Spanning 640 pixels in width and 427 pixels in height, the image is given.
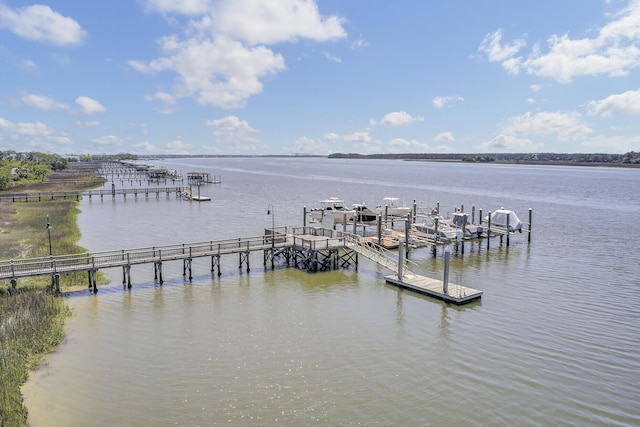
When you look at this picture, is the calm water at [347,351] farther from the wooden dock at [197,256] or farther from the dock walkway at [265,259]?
the wooden dock at [197,256]

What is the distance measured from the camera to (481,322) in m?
20.5

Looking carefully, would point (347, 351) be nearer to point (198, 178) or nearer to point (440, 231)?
point (440, 231)

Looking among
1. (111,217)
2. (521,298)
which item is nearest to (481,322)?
(521,298)

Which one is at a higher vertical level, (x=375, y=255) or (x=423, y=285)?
(x=375, y=255)

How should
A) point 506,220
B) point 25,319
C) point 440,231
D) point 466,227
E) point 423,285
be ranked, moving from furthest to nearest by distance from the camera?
point 506,220
point 466,227
point 440,231
point 423,285
point 25,319

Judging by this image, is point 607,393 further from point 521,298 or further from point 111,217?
point 111,217

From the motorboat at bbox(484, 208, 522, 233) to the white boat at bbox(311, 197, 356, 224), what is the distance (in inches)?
520

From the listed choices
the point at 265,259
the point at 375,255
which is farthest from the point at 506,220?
the point at 265,259

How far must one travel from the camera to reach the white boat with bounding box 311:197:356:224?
43.1m

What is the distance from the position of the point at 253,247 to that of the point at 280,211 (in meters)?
29.8

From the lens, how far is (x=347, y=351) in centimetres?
1741

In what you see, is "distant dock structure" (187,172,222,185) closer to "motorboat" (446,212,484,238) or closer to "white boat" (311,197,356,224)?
"white boat" (311,197,356,224)

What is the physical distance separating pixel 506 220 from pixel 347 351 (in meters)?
27.9

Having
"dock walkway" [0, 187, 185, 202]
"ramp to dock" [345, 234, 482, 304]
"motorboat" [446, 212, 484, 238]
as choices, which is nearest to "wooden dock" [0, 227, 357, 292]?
"ramp to dock" [345, 234, 482, 304]
